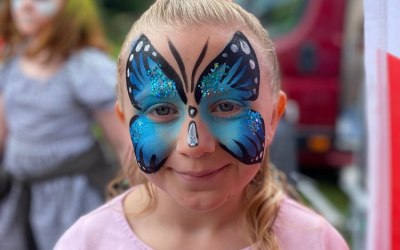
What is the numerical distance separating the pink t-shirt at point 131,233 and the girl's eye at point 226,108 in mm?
338

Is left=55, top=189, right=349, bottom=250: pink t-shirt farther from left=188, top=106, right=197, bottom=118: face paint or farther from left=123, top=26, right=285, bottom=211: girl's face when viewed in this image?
left=188, top=106, right=197, bottom=118: face paint

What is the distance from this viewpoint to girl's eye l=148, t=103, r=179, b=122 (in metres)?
1.76

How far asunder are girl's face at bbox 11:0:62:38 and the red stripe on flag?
1.75m

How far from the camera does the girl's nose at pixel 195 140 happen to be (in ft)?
5.57

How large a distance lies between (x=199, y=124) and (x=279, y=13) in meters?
5.47

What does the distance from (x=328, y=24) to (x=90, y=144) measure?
13.7ft

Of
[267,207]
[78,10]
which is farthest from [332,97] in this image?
[267,207]

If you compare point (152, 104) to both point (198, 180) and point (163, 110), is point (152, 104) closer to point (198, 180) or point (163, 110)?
point (163, 110)

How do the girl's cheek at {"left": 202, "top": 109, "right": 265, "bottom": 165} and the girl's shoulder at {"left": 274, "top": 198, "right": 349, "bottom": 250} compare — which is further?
the girl's shoulder at {"left": 274, "top": 198, "right": 349, "bottom": 250}

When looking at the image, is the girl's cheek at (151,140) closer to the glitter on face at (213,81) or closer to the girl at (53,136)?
the glitter on face at (213,81)

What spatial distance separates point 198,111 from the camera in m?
1.73

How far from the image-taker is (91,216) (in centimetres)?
198

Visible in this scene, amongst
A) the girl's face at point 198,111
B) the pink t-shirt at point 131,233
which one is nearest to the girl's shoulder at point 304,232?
the pink t-shirt at point 131,233

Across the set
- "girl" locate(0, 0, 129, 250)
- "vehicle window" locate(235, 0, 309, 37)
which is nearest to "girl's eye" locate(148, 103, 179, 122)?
"girl" locate(0, 0, 129, 250)
